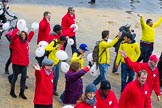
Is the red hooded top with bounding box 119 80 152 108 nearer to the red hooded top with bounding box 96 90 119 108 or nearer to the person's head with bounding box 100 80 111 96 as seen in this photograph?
the red hooded top with bounding box 96 90 119 108

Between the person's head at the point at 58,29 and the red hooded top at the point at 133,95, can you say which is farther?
the person's head at the point at 58,29

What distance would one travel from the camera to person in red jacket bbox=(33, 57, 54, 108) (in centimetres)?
796

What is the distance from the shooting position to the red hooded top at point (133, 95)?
743 centimetres

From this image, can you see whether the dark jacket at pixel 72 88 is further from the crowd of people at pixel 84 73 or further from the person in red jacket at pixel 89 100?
the person in red jacket at pixel 89 100

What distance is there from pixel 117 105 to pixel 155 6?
19.4 m

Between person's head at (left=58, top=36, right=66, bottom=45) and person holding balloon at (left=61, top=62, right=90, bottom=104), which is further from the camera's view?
person's head at (left=58, top=36, right=66, bottom=45)

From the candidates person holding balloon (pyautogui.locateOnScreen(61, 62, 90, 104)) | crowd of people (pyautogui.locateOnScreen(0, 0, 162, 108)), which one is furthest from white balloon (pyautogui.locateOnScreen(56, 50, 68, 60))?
person holding balloon (pyautogui.locateOnScreen(61, 62, 90, 104))

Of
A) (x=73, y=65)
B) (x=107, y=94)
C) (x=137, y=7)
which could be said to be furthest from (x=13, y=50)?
(x=137, y=7)

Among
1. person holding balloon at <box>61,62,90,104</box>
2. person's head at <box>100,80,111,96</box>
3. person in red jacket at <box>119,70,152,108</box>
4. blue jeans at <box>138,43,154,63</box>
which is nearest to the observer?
person's head at <box>100,80,111,96</box>

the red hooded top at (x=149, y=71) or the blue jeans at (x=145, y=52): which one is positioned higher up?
the red hooded top at (x=149, y=71)

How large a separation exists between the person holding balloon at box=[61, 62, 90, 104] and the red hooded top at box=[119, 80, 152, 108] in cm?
124

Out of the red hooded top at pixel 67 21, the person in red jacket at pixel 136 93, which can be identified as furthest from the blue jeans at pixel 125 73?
the person in red jacket at pixel 136 93

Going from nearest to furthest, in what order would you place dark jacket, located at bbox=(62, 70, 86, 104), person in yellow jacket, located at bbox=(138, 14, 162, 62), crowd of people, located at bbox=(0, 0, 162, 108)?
crowd of people, located at bbox=(0, 0, 162, 108) → dark jacket, located at bbox=(62, 70, 86, 104) → person in yellow jacket, located at bbox=(138, 14, 162, 62)

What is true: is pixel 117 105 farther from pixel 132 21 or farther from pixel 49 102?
pixel 132 21
